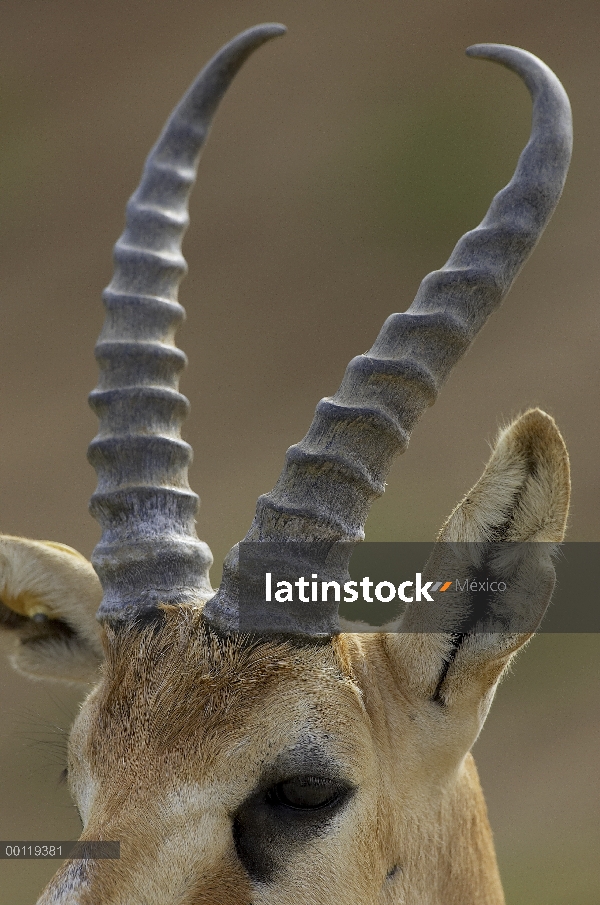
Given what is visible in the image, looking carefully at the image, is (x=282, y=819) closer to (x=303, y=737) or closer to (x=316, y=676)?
(x=303, y=737)

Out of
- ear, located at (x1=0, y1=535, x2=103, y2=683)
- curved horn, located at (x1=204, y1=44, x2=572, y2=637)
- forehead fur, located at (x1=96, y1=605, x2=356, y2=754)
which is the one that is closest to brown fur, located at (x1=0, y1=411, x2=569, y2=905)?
forehead fur, located at (x1=96, y1=605, x2=356, y2=754)

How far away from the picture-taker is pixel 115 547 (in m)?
3.88

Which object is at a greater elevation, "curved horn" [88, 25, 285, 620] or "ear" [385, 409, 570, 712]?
"curved horn" [88, 25, 285, 620]

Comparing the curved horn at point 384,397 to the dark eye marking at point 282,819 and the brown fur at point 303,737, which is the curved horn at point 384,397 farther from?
the dark eye marking at point 282,819

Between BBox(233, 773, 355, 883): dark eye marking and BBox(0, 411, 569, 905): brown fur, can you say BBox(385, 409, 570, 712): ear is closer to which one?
BBox(0, 411, 569, 905): brown fur

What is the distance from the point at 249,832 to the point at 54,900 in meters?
0.59

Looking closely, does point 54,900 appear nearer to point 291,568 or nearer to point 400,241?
point 291,568

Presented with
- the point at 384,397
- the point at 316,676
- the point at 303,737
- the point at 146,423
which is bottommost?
the point at 303,737

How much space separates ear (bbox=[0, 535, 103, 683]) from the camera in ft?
14.5

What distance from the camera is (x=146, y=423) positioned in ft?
13.8

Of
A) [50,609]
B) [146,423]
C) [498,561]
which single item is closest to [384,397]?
[498,561]

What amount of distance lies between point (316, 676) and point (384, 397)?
37.9 inches

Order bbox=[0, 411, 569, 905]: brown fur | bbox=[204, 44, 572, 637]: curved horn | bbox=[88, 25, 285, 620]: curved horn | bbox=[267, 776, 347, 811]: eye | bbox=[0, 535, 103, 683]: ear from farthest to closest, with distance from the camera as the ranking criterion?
bbox=[0, 535, 103, 683]: ear, bbox=[88, 25, 285, 620]: curved horn, bbox=[204, 44, 572, 637]: curved horn, bbox=[267, 776, 347, 811]: eye, bbox=[0, 411, 569, 905]: brown fur


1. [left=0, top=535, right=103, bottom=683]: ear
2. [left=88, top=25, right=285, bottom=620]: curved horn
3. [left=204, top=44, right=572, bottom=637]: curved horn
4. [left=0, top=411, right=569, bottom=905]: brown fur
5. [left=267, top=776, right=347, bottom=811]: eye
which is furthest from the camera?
[left=0, top=535, right=103, bottom=683]: ear
